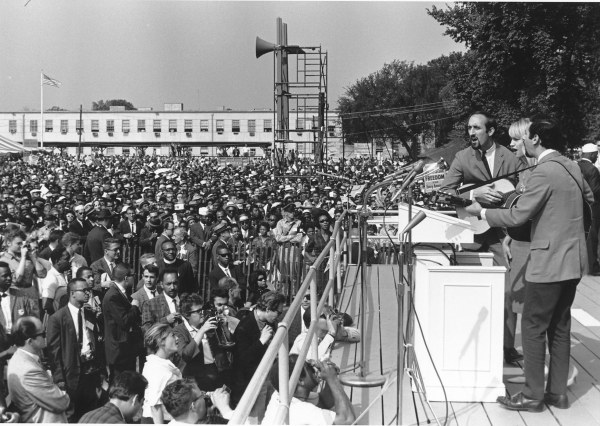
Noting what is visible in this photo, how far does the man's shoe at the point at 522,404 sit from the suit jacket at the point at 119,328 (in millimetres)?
4232

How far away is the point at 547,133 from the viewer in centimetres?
473

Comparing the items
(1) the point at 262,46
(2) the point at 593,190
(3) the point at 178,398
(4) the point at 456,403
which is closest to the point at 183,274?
(3) the point at 178,398

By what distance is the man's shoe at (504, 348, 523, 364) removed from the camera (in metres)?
5.68

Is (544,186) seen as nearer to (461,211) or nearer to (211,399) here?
(461,211)

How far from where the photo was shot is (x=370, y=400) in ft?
16.9

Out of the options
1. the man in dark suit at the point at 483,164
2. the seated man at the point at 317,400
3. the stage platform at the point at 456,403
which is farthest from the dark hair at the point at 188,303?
the man in dark suit at the point at 483,164

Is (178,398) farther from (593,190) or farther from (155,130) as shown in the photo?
(155,130)

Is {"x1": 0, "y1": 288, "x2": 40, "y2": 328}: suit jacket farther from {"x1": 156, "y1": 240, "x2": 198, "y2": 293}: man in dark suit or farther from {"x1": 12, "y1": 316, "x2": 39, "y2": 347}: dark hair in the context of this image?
{"x1": 156, "y1": 240, "x2": 198, "y2": 293}: man in dark suit

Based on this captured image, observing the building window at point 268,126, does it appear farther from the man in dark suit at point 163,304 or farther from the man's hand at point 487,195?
the man's hand at point 487,195

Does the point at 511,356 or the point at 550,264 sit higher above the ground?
the point at 550,264

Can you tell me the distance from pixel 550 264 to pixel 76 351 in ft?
15.3

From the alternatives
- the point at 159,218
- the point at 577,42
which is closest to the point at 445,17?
the point at 577,42

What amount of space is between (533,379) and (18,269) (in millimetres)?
Answer: 6406

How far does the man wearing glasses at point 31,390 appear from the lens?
6.10 metres
